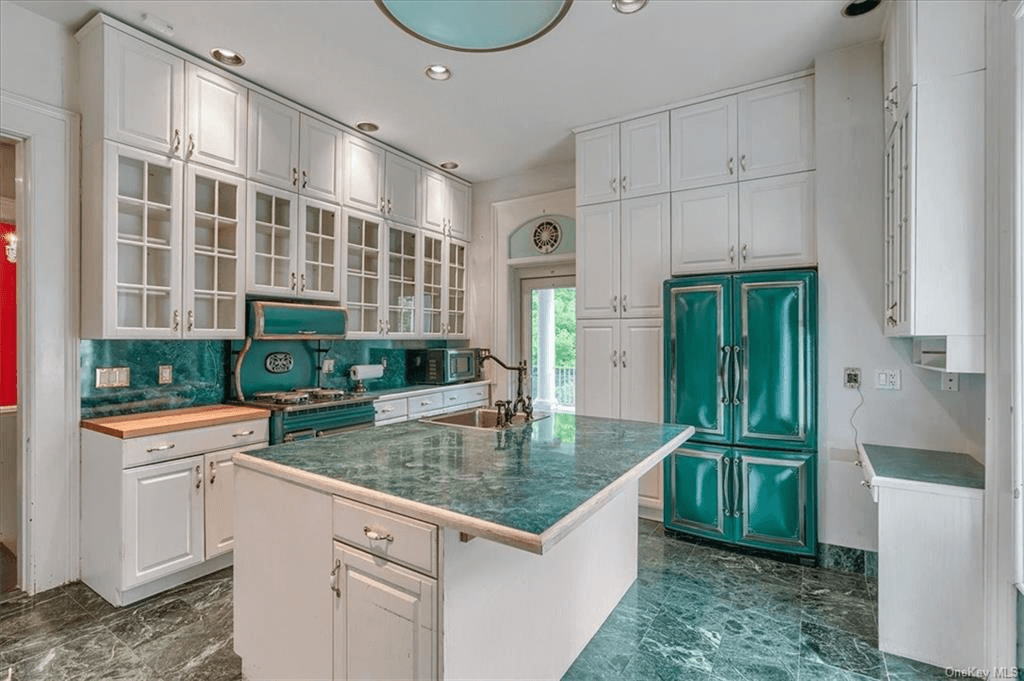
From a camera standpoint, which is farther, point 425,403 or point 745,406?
point 425,403

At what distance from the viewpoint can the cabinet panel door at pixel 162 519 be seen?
2.42m

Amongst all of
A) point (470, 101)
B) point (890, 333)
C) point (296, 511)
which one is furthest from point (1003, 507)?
point (470, 101)

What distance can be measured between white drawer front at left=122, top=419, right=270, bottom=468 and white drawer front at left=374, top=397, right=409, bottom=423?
939 mm

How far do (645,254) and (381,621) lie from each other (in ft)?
9.82

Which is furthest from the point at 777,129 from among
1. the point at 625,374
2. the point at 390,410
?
the point at 390,410

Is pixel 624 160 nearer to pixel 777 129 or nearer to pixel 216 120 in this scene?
pixel 777 129

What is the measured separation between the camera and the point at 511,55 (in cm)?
290

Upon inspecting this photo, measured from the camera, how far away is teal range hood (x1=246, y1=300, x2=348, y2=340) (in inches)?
127

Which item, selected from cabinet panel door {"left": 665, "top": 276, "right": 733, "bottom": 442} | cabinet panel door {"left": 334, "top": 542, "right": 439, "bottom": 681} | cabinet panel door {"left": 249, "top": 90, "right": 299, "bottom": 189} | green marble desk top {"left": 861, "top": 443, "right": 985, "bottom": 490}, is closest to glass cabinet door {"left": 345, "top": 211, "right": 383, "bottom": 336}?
cabinet panel door {"left": 249, "top": 90, "right": 299, "bottom": 189}

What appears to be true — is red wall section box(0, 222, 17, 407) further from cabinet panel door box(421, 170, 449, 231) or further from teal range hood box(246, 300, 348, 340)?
cabinet panel door box(421, 170, 449, 231)

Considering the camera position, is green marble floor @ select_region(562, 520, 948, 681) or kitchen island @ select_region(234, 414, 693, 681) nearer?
kitchen island @ select_region(234, 414, 693, 681)

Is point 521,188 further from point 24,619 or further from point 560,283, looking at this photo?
point 24,619

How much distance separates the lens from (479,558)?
4.67 ft

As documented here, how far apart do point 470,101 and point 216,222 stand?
185cm
